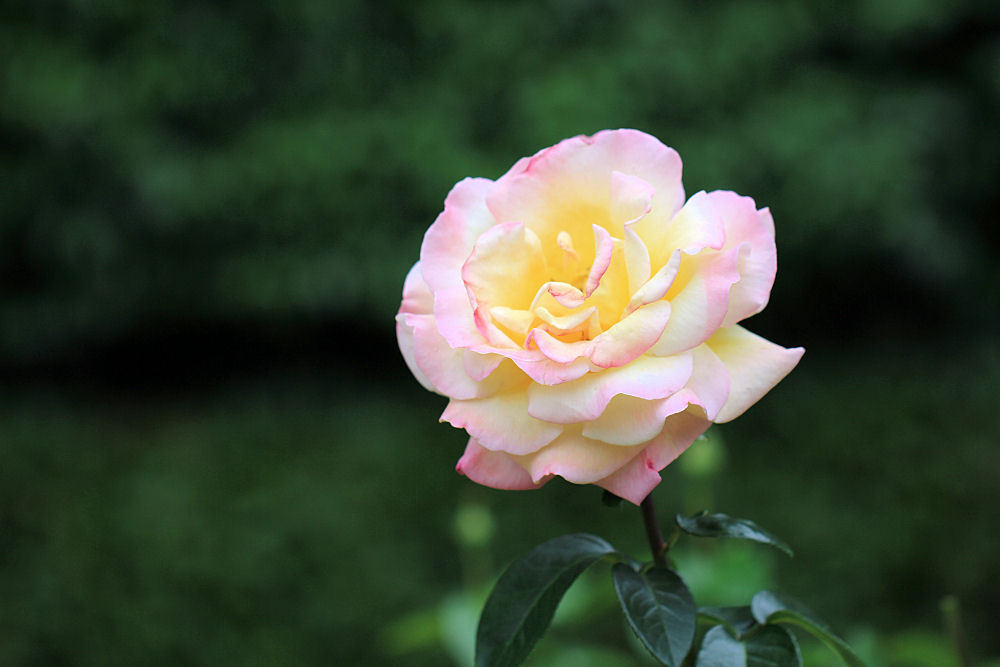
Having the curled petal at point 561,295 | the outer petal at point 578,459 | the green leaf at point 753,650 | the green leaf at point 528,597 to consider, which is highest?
the curled petal at point 561,295

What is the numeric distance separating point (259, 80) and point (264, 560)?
1733mm

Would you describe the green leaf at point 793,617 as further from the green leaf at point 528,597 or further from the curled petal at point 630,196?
the curled petal at point 630,196

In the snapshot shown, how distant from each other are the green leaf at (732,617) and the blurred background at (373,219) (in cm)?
201

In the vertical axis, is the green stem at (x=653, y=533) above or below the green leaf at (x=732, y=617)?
above

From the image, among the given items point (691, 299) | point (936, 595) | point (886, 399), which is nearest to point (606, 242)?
point (691, 299)

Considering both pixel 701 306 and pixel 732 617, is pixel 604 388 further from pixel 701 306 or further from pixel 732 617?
pixel 732 617

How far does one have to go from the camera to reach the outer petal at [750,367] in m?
0.45

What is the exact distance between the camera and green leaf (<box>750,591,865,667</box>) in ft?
1.60

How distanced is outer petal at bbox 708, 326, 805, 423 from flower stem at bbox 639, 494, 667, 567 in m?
0.06

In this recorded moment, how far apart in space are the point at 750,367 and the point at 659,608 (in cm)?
12

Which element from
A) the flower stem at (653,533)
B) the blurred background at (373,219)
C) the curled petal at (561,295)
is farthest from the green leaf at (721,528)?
the blurred background at (373,219)

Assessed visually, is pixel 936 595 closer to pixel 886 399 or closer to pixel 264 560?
pixel 886 399

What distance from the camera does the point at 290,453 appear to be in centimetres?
296

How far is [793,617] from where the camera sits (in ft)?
1.64
